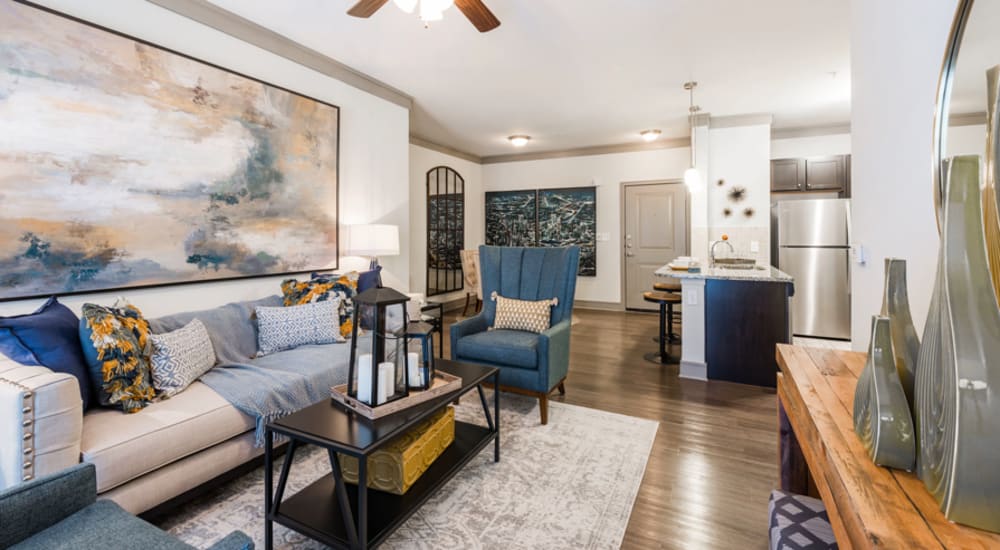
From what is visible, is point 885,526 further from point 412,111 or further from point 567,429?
point 412,111

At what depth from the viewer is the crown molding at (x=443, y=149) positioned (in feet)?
19.5

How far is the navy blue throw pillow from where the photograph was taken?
1.65 metres

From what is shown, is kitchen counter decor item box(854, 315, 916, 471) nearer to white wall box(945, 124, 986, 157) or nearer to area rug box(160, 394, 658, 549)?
white wall box(945, 124, 986, 157)

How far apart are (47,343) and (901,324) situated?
9.10ft

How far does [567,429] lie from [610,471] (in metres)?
0.50

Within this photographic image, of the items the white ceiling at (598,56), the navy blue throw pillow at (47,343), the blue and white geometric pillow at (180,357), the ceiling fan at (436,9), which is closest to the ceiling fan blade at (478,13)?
the ceiling fan at (436,9)

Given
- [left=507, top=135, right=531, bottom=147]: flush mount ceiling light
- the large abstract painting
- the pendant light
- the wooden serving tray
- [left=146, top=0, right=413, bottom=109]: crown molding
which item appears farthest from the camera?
[left=507, top=135, right=531, bottom=147]: flush mount ceiling light

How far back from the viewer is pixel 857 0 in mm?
1903

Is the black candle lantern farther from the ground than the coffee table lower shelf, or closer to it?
farther from the ground

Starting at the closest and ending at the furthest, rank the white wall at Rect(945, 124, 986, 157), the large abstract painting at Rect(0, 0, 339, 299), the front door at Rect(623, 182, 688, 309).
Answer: the white wall at Rect(945, 124, 986, 157) < the large abstract painting at Rect(0, 0, 339, 299) < the front door at Rect(623, 182, 688, 309)

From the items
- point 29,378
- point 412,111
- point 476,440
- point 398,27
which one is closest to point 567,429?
point 476,440

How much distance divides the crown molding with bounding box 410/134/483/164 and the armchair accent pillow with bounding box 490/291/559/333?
359 centimetres

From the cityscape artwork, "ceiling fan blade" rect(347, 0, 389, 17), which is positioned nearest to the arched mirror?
the cityscape artwork

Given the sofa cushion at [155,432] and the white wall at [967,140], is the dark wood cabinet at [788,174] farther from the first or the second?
the sofa cushion at [155,432]
